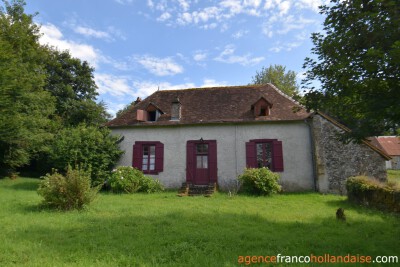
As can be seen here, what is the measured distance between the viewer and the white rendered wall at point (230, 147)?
551 inches

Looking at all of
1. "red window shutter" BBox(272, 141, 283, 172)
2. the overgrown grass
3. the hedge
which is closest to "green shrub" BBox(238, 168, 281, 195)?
"red window shutter" BBox(272, 141, 283, 172)

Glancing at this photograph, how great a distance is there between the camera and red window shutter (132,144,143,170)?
15234mm

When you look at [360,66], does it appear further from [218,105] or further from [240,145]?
[218,105]

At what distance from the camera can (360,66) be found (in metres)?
5.91

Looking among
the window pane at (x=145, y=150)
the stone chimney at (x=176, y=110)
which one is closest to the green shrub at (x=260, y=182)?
the stone chimney at (x=176, y=110)

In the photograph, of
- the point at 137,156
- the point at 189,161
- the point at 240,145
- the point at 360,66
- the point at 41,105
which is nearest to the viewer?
the point at 360,66

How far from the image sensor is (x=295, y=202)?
1075cm

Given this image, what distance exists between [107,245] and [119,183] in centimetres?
824

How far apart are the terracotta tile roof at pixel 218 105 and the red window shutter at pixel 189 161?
1.31m

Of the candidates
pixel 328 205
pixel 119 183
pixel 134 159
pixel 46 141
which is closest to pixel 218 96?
pixel 134 159

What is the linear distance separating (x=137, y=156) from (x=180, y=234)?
9872mm

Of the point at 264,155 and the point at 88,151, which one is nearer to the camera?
the point at 88,151

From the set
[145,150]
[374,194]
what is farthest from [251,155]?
[374,194]

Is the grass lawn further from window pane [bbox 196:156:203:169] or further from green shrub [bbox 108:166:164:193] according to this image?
window pane [bbox 196:156:203:169]
